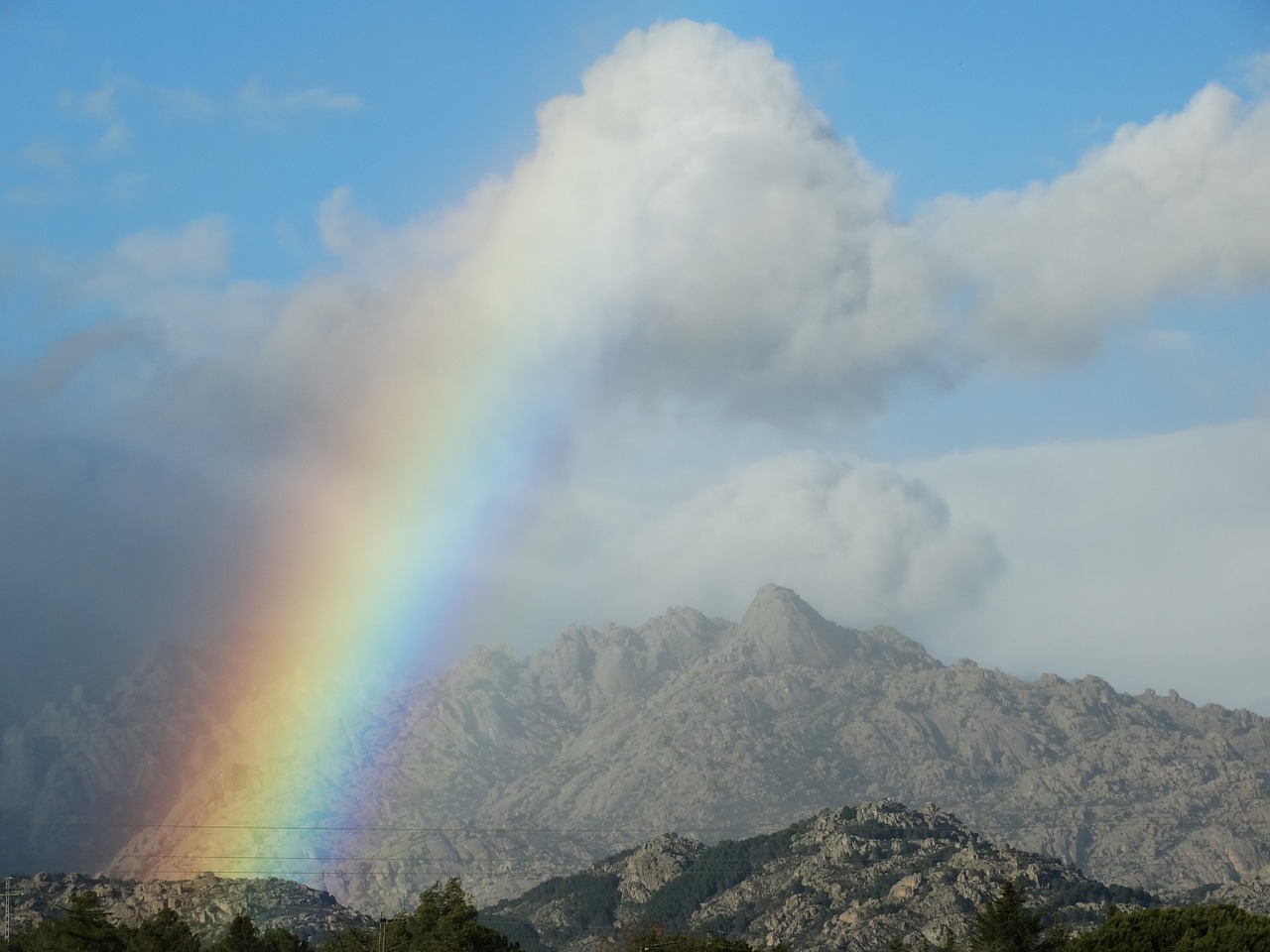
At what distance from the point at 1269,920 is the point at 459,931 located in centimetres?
10163

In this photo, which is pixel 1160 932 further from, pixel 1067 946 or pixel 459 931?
pixel 459 931

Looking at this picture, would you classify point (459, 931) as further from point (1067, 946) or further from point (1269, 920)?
point (1269, 920)

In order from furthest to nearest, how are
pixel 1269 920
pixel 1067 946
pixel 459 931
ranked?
pixel 459 931 → pixel 1067 946 → pixel 1269 920

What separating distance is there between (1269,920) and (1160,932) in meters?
11.9

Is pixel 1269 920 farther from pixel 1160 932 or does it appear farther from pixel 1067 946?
pixel 1067 946

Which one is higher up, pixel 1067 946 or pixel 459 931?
pixel 459 931

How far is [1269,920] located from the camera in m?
167

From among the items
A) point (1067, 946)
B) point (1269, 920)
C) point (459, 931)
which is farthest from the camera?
point (459, 931)

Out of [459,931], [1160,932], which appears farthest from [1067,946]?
[459,931]

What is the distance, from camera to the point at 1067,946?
602ft

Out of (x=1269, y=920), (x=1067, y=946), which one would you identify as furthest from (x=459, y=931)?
(x=1269, y=920)

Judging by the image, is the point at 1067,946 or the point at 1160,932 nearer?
the point at 1160,932

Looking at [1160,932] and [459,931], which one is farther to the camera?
[459,931]

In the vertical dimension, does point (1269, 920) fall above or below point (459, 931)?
below
